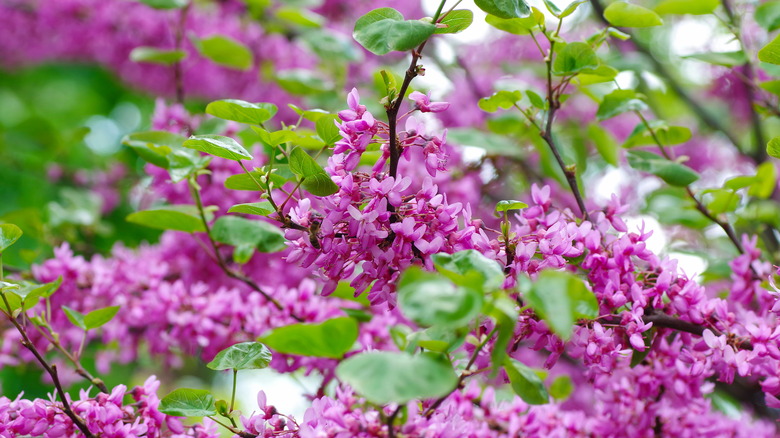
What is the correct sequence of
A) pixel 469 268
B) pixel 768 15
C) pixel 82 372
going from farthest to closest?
pixel 768 15 < pixel 82 372 < pixel 469 268

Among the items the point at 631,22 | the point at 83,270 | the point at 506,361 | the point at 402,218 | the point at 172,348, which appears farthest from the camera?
the point at 172,348

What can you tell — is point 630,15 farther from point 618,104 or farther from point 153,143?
point 153,143

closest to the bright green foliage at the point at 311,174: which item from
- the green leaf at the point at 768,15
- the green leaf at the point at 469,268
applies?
the green leaf at the point at 469,268

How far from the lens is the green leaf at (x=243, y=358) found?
884mm

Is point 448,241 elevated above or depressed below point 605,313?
above

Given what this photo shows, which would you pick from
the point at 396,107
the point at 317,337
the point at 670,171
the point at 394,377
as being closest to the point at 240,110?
the point at 396,107

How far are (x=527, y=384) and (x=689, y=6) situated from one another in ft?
2.74

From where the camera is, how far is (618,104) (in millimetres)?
1152

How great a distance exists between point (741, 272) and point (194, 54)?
1.98m

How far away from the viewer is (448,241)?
0.82 m

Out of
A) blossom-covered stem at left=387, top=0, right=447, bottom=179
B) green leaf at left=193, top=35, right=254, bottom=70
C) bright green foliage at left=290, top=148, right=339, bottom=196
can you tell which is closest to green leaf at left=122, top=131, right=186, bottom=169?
bright green foliage at left=290, top=148, right=339, bottom=196

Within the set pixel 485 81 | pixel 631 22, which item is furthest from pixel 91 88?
pixel 631 22

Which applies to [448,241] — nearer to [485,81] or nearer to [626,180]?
[485,81]

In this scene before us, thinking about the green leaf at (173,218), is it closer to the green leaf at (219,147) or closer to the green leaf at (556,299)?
the green leaf at (219,147)
